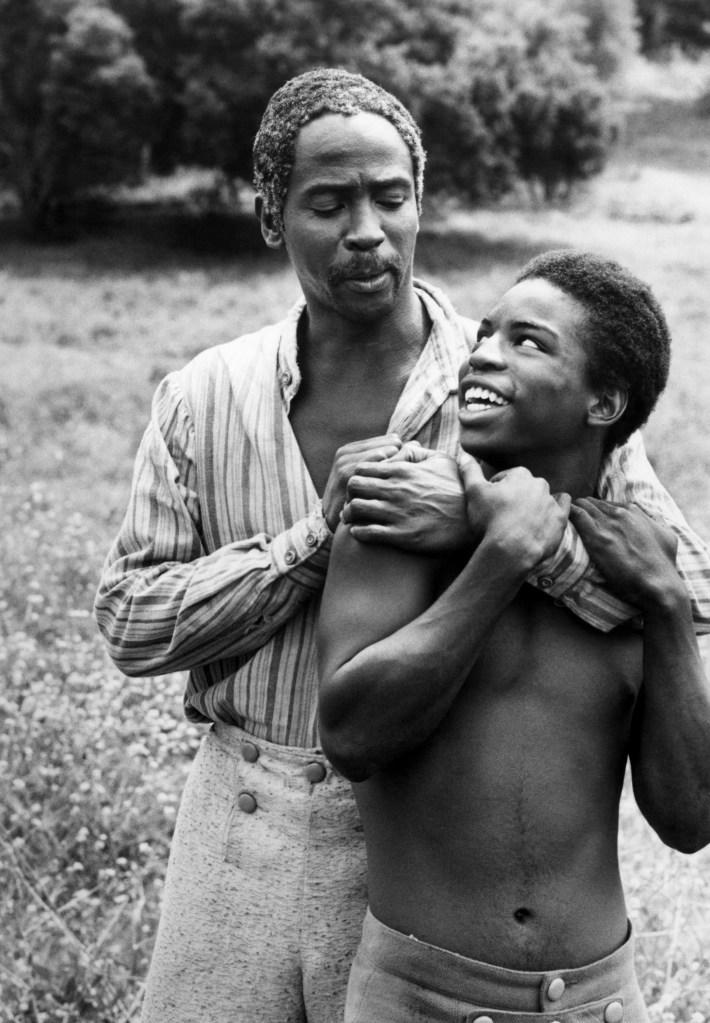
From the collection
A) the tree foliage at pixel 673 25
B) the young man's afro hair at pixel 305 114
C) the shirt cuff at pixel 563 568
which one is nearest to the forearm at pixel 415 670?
the shirt cuff at pixel 563 568

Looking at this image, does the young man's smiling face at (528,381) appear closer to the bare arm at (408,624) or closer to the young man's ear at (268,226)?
the bare arm at (408,624)

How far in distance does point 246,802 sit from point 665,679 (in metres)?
0.83

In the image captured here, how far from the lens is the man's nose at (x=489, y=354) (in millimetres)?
2240

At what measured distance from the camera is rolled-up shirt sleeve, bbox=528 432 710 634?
2.18m

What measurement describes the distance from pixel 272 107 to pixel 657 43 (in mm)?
29748

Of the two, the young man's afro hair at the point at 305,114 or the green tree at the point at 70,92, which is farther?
the green tree at the point at 70,92

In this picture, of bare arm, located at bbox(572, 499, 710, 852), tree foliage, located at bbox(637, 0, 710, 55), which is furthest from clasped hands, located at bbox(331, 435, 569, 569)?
tree foliage, located at bbox(637, 0, 710, 55)

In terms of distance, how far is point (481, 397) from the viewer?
2248mm

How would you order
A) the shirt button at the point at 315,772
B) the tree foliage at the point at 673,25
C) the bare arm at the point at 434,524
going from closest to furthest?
the bare arm at the point at 434,524
the shirt button at the point at 315,772
the tree foliage at the point at 673,25

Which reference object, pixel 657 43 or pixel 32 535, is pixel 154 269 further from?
pixel 657 43

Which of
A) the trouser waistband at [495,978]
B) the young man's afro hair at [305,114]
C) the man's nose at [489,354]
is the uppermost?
the young man's afro hair at [305,114]

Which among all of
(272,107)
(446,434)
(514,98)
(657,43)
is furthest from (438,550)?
(657,43)

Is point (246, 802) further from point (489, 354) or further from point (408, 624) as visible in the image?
point (489, 354)

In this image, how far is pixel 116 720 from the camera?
15.8 feet
